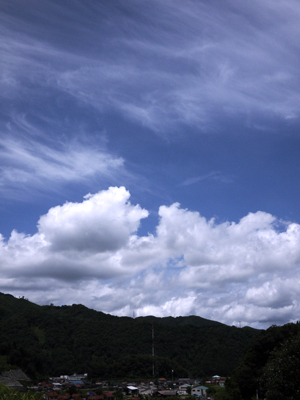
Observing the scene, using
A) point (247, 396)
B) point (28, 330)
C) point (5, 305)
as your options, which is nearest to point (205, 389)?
point (247, 396)

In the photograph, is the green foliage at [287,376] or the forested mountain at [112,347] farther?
the forested mountain at [112,347]

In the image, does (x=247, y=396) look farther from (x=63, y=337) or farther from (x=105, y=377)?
(x=63, y=337)

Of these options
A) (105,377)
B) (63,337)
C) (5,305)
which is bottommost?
(105,377)

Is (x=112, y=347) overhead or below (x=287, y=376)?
below

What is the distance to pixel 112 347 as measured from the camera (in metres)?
138

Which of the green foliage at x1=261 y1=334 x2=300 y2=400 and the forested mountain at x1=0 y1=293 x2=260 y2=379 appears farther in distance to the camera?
the forested mountain at x1=0 y1=293 x2=260 y2=379

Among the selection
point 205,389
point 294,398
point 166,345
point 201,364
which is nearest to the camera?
point 294,398

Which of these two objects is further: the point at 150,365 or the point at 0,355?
the point at 150,365

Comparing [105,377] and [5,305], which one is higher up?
[5,305]

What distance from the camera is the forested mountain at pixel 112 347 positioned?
11125 centimetres

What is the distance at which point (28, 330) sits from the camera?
148375mm

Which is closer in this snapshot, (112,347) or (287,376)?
(287,376)

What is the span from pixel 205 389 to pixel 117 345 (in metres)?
68.3

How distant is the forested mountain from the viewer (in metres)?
111
